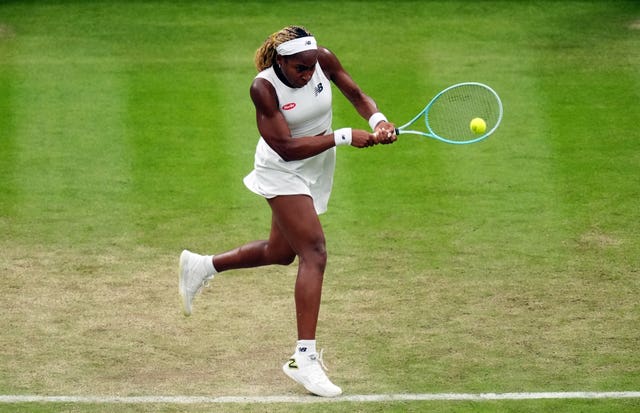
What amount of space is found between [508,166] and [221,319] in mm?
4271

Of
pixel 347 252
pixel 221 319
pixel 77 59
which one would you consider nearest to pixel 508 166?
pixel 347 252

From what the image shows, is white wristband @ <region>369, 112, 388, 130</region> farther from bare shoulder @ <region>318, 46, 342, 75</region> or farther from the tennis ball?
the tennis ball

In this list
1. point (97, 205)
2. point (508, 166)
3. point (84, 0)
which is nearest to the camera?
point (97, 205)

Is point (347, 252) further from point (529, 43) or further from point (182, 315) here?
point (529, 43)

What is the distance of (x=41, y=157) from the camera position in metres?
13.1

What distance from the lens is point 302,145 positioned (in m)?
8.31

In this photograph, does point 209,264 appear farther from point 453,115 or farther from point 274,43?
point 453,115

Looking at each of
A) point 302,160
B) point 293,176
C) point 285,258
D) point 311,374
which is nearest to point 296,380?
point 311,374

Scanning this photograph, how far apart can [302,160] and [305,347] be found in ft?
3.85

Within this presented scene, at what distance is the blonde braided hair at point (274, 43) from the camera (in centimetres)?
826

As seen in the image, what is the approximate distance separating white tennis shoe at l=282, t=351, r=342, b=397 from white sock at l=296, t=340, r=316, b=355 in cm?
2

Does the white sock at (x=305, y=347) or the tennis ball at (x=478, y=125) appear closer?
the white sock at (x=305, y=347)

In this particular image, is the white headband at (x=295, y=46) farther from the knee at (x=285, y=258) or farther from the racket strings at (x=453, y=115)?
the knee at (x=285, y=258)

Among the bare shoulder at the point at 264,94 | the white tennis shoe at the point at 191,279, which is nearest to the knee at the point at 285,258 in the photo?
the white tennis shoe at the point at 191,279
